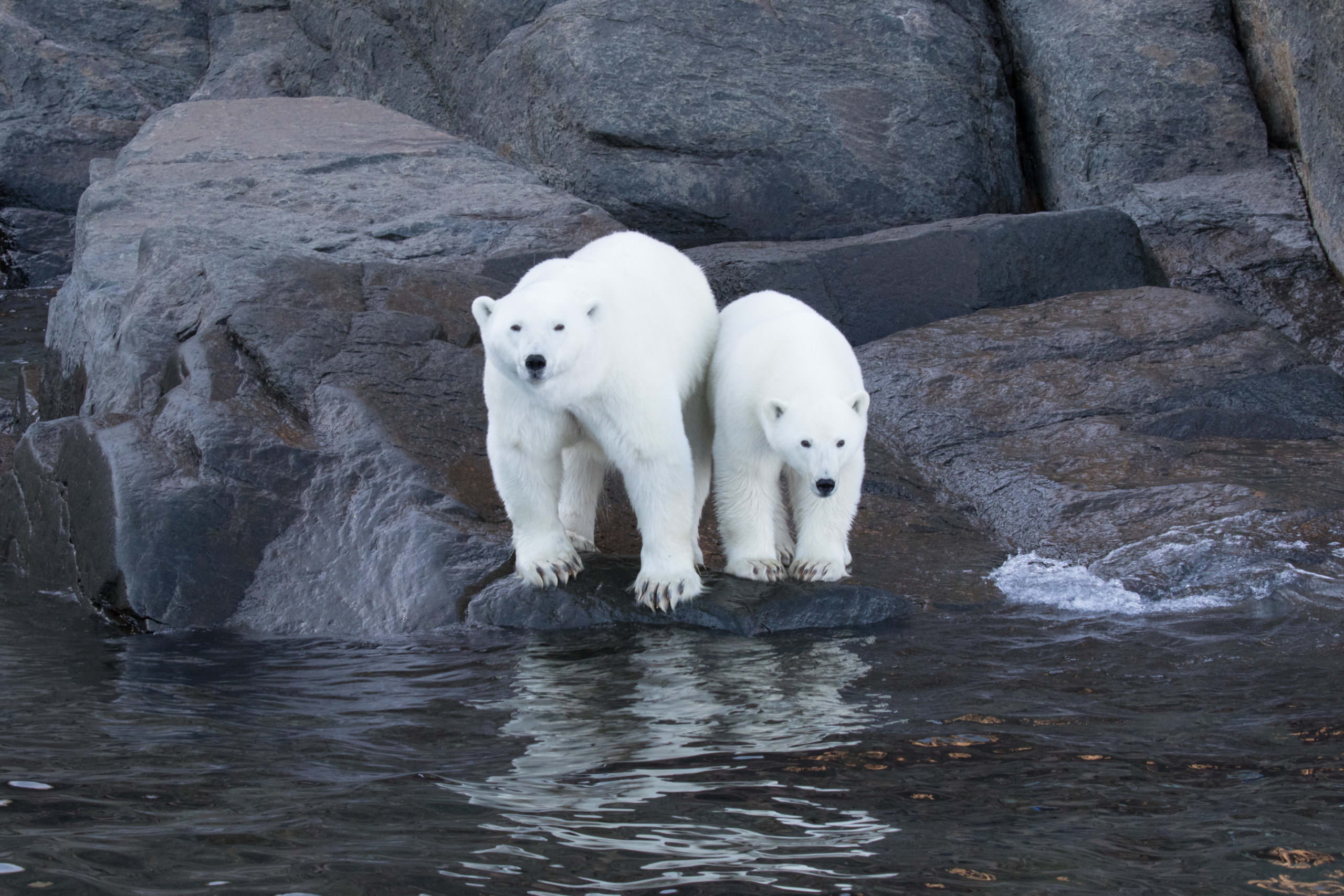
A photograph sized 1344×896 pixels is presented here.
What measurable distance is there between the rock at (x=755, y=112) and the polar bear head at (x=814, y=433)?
5.64 m

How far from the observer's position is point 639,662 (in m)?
4.69

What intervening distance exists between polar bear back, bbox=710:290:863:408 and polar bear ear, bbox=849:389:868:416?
0.22ft

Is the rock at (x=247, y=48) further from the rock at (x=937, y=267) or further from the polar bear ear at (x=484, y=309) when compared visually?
the polar bear ear at (x=484, y=309)

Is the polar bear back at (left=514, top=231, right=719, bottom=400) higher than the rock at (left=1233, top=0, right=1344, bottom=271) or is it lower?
lower

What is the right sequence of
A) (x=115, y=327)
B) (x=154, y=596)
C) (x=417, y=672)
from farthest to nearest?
(x=115, y=327) → (x=154, y=596) → (x=417, y=672)

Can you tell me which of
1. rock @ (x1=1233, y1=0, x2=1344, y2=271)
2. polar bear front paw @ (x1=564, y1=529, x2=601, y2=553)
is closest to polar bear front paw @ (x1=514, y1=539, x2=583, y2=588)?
polar bear front paw @ (x1=564, y1=529, x2=601, y2=553)

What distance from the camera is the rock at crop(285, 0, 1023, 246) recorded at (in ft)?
35.0

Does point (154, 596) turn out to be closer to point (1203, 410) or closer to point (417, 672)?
point (417, 672)

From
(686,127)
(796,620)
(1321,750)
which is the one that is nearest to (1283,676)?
(1321,750)

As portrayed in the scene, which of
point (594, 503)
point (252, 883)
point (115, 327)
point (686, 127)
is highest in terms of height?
point (686, 127)

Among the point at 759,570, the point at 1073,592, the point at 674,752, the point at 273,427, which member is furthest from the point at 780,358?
the point at 273,427

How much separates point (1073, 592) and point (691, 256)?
4.36 meters

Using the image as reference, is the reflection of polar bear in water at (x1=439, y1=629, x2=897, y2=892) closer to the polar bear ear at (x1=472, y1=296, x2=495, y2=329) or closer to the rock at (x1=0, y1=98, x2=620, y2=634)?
the rock at (x1=0, y1=98, x2=620, y2=634)

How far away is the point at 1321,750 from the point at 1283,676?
0.83 m
